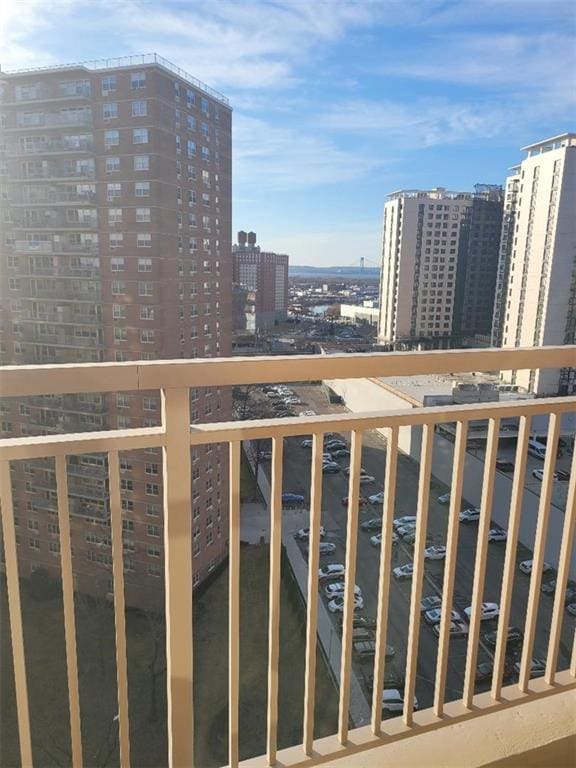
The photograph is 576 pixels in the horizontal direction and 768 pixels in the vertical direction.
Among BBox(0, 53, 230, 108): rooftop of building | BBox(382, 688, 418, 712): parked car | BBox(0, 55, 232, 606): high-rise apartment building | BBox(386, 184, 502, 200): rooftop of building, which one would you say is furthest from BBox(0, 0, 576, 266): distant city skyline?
BBox(386, 184, 502, 200): rooftop of building

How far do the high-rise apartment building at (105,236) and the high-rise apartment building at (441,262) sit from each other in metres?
17.5

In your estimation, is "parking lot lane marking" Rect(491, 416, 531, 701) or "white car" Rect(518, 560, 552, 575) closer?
"parking lot lane marking" Rect(491, 416, 531, 701)

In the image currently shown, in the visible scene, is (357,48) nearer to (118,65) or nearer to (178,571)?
(178,571)

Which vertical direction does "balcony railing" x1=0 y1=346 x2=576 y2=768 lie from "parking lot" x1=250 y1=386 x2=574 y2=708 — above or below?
above

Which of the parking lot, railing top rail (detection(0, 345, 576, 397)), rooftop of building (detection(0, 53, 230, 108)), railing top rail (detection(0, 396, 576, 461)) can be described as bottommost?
the parking lot

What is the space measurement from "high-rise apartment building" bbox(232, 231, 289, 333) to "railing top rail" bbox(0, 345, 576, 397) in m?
31.9

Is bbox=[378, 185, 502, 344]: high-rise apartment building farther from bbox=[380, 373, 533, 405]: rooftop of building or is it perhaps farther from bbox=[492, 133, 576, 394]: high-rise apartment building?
bbox=[380, 373, 533, 405]: rooftop of building

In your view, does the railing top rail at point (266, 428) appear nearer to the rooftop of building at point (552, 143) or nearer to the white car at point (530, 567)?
the white car at point (530, 567)

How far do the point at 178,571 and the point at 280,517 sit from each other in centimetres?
20

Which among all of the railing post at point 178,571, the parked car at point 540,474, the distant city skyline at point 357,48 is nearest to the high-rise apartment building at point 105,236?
the parked car at point 540,474

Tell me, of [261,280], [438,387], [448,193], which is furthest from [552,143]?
[261,280]

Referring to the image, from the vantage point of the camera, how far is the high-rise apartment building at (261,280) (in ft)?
119

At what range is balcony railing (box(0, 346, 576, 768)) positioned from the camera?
31.3 inches

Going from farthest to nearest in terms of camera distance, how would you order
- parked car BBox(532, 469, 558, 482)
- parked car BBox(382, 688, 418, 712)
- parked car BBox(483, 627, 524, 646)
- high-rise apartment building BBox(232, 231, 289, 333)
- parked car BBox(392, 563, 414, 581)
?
high-rise apartment building BBox(232, 231, 289, 333)
parked car BBox(483, 627, 524, 646)
parked car BBox(392, 563, 414, 581)
parked car BBox(382, 688, 418, 712)
parked car BBox(532, 469, 558, 482)
